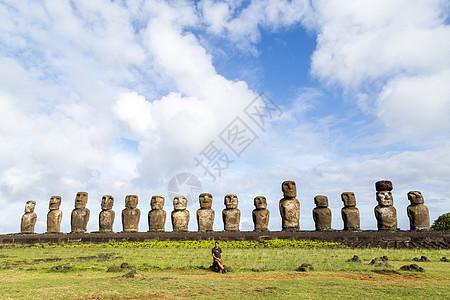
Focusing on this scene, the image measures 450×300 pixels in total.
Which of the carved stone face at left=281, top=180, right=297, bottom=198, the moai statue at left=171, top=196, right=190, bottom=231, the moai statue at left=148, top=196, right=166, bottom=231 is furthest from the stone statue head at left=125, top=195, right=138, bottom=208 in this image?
the carved stone face at left=281, top=180, right=297, bottom=198

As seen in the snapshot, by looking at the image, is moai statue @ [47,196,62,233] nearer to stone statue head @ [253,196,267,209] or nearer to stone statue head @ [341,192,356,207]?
stone statue head @ [253,196,267,209]

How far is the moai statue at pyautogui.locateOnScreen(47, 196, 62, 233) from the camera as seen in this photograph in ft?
69.4

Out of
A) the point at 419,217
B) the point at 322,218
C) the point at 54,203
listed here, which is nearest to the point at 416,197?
the point at 419,217

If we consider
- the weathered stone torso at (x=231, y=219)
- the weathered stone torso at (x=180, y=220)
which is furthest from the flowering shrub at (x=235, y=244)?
the weathered stone torso at (x=180, y=220)

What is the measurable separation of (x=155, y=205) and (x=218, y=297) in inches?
589

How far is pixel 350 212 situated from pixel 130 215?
40.0ft

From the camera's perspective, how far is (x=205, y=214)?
19.2 metres

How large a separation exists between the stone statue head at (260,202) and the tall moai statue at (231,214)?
1042mm

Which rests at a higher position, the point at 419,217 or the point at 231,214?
the point at 231,214

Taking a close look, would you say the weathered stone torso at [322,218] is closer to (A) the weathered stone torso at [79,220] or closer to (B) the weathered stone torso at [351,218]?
(B) the weathered stone torso at [351,218]

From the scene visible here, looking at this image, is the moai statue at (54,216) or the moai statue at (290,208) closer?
the moai statue at (290,208)

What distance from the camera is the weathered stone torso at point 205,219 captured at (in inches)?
749

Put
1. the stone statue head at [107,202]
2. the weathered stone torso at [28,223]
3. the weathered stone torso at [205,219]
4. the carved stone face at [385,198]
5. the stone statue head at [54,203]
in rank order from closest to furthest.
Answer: the carved stone face at [385,198], the weathered stone torso at [205,219], the stone statue head at [107,202], the stone statue head at [54,203], the weathered stone torso at [28,223]

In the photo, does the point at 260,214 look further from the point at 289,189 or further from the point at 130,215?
the point at 130,215
